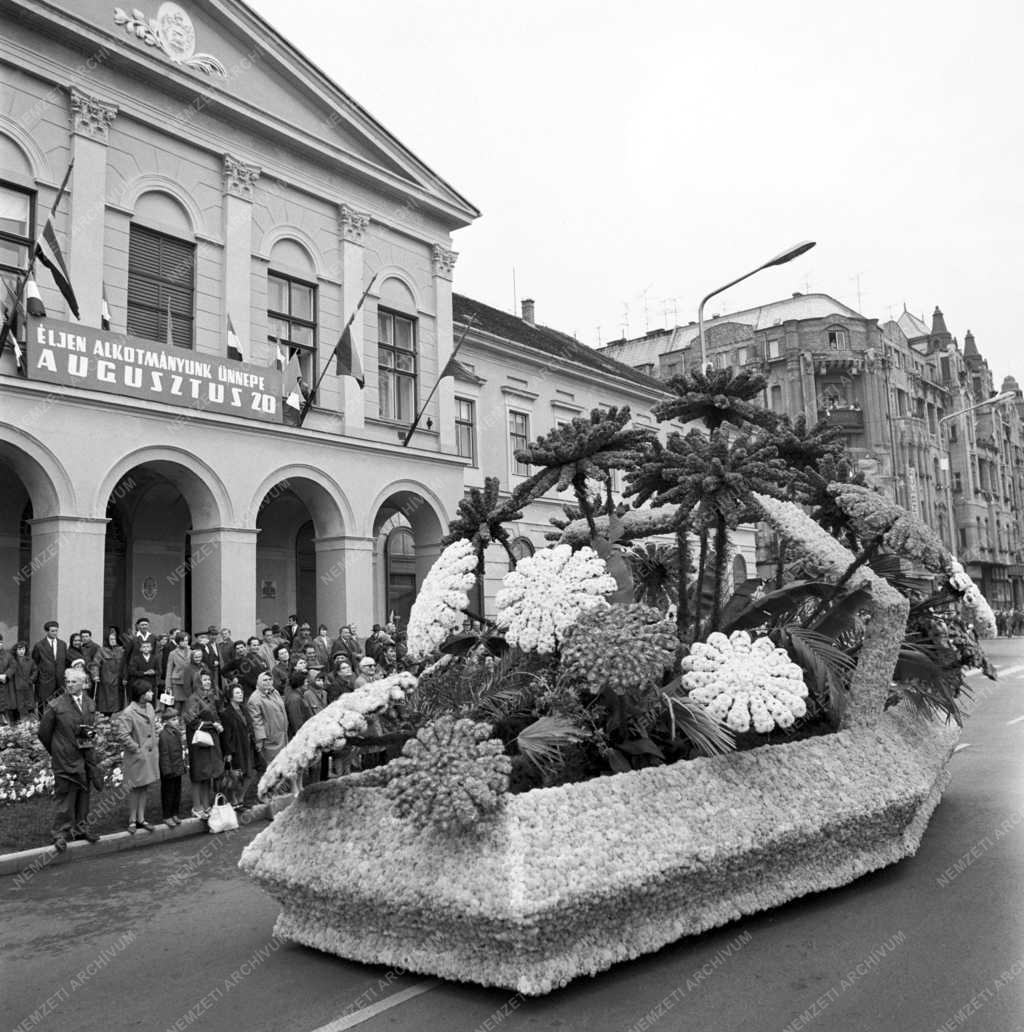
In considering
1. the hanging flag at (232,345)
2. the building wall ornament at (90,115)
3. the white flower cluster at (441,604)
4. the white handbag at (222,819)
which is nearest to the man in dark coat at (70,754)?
the white handbag at (222,819)

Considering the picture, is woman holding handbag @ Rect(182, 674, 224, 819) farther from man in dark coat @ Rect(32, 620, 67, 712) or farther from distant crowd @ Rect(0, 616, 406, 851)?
man in dark coat @ Rect(32, 620, 67, 712)

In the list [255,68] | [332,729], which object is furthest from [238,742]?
[255,68]

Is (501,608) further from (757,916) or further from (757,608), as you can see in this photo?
(757,916)

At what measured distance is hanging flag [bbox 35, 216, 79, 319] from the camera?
49.0 feet

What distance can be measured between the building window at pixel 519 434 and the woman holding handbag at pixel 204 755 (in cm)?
1835

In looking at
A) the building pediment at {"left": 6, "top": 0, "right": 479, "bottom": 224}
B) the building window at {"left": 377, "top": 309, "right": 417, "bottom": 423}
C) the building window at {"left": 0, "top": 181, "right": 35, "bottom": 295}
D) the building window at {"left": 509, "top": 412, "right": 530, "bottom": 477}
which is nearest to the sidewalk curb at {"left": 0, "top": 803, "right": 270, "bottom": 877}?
the building window at {"left": 0, "top": 181, "right": 35, "bottom": 295}

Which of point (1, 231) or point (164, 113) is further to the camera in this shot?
point (164, 113)

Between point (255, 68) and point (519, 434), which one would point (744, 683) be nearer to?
point (255, 68)

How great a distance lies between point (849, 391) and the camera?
60188 millimetres

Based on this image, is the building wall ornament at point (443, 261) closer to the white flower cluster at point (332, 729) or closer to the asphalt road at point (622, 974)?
the asphalt road at point (622, 974)

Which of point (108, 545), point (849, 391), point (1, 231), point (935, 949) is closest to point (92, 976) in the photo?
point (935, 949)

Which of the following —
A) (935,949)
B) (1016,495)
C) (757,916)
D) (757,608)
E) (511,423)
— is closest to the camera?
(935,949)

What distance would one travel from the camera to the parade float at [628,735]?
4.81 meters

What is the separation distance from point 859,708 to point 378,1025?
4.09 meters
